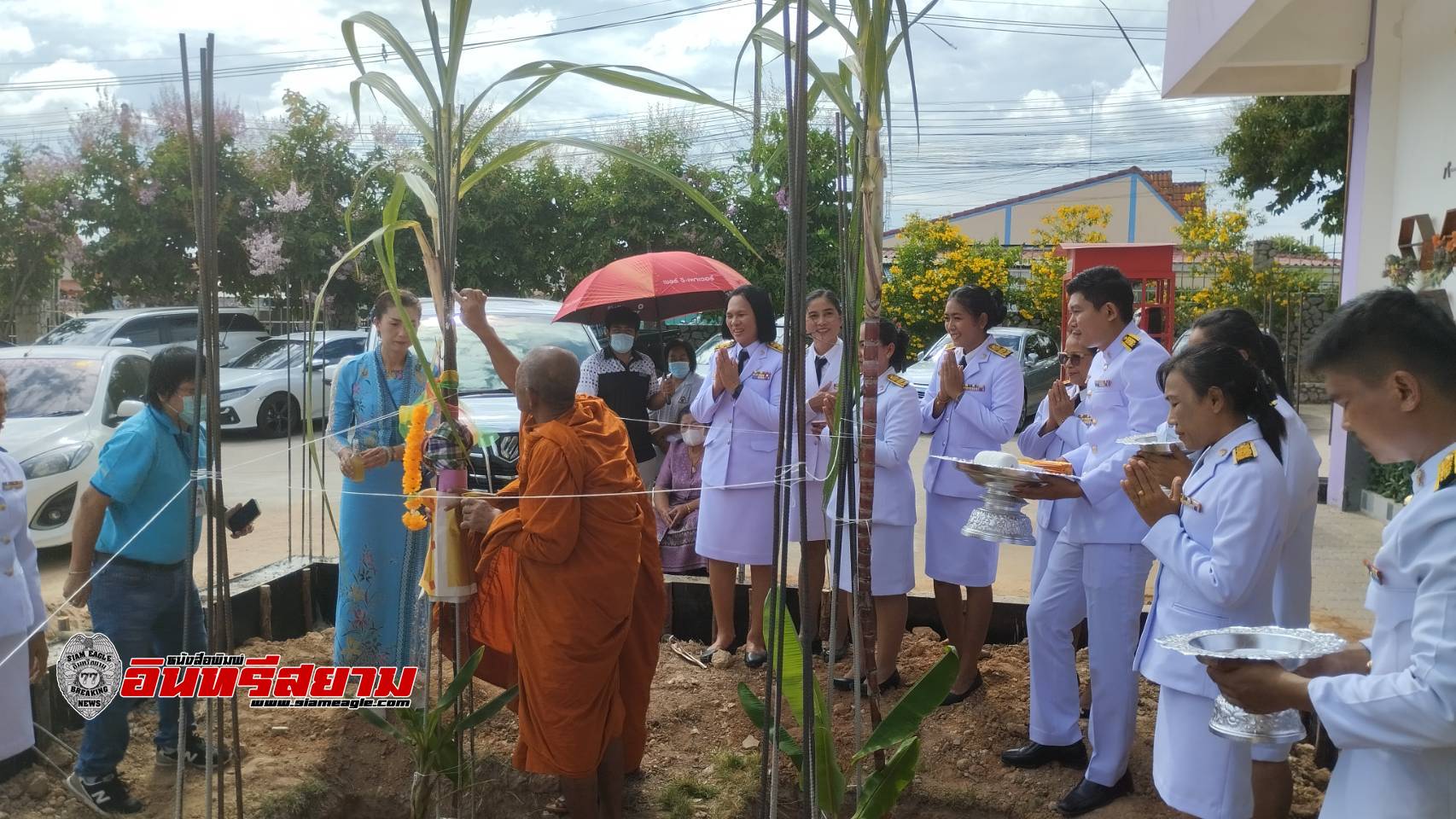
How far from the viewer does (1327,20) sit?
7742mm

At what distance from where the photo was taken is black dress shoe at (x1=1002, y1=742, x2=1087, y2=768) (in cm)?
345

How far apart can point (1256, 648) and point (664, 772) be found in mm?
2146

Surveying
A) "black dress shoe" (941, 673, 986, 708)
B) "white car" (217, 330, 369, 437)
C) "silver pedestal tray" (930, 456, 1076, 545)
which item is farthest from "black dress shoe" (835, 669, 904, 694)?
"white car" (217, 330, 369, 437)

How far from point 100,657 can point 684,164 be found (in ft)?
40.2

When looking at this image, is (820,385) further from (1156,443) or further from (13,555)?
(13,555)

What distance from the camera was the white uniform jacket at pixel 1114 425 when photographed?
3.15 metres

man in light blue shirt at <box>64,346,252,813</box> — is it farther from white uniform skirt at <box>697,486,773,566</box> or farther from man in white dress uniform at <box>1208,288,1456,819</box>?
man in white dress uniform at <box>1208,288,1456,819</box>

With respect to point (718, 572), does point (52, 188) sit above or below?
above

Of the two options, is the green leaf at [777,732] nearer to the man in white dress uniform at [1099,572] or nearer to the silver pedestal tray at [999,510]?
the silver pedestal tray at [999,510]

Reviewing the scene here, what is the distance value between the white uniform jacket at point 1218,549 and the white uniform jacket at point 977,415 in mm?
1569

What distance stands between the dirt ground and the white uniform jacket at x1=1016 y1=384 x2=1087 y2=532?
0.78 m

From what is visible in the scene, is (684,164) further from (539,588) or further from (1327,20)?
(539,588)

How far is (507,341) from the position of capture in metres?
6.60

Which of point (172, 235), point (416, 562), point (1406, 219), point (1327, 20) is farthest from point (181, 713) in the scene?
point (172, 235)
